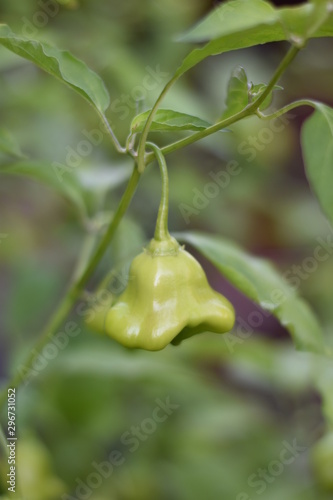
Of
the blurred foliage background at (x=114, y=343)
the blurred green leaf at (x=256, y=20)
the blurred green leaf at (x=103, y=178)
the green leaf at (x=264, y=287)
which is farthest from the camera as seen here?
the blurred foliage background at (x=114, y=343)

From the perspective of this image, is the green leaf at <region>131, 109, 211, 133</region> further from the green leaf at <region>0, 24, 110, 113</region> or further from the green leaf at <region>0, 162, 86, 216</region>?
the green leaf at <region>0, 162, 86, 216</region>

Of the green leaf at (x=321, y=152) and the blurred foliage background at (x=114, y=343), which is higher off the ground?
the green leaf at (x=321, y=152)

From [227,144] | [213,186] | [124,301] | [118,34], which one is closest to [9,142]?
[124,301]

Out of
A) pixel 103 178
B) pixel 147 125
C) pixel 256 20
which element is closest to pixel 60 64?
pixel 147 125

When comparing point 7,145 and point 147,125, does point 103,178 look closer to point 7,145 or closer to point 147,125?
point 7,145

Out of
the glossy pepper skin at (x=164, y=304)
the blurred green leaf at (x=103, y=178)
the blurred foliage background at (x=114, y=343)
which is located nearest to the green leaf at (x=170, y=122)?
the glossy pepper skin at (x=164, y=304)

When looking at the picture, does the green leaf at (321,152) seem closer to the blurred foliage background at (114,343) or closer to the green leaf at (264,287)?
the green leaf at (264,287)

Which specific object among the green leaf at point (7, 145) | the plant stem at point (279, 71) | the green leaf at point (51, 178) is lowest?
the green leaf at point (51, 178)
